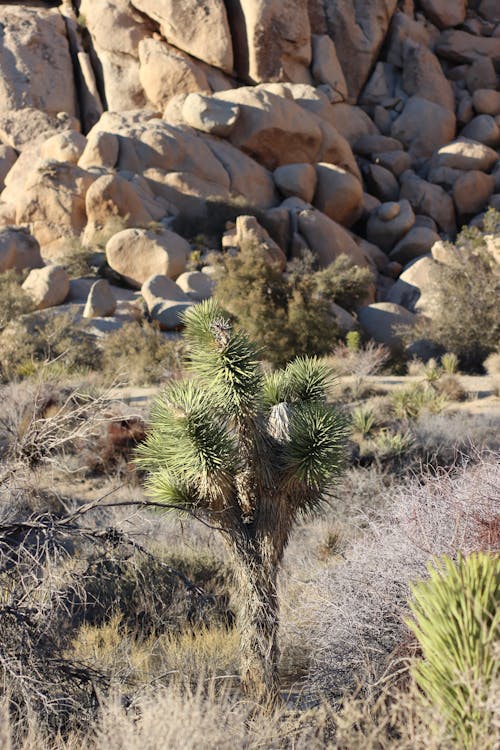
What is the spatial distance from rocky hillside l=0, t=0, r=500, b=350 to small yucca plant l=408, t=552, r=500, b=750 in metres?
18.7

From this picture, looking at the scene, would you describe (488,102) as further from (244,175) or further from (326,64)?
(244,175)

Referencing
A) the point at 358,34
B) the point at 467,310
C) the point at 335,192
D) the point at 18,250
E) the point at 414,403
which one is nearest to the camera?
the point at 414,403

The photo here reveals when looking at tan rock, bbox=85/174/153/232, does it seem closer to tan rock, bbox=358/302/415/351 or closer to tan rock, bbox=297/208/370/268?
tan rock, bbox=297/208/370/268

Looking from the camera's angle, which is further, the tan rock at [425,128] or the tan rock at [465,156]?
the tan rock at [425,128]

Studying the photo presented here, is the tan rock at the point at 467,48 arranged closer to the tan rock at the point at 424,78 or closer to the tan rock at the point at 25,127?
the tan rock at the point at 424,78

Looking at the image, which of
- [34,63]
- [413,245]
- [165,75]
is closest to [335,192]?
[413,245]

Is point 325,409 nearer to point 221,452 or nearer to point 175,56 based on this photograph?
point 221,452

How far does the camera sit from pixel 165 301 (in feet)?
69.9

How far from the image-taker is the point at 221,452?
15.0ft

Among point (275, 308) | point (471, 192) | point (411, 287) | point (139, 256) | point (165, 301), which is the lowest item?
point (411, 287)

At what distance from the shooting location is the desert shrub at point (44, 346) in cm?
1655

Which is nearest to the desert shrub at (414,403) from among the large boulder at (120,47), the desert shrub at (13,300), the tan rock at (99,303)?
the tan rock at (99,303)

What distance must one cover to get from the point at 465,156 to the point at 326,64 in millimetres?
8988

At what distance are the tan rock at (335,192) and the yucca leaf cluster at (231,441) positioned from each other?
30.0 metres
